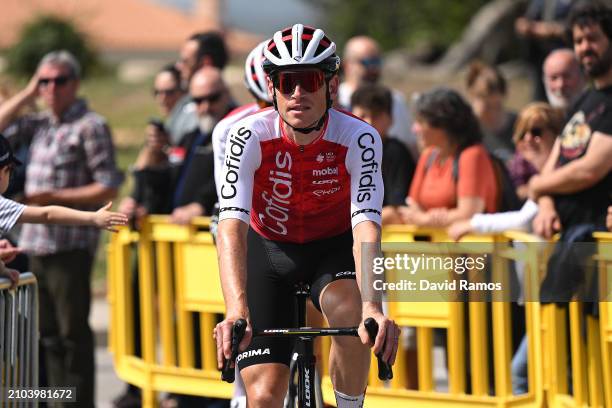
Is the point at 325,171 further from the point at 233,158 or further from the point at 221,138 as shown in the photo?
the point at 221,138

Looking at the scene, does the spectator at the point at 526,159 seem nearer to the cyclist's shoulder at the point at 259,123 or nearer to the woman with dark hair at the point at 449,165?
the woman with dark hair at the point at 449,165

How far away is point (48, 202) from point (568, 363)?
3728 mm

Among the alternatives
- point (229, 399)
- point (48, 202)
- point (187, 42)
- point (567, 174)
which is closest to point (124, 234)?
point (48, 202)

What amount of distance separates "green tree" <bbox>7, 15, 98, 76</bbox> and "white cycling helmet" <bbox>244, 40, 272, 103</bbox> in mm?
18718

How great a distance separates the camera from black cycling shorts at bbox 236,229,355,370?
573 cm

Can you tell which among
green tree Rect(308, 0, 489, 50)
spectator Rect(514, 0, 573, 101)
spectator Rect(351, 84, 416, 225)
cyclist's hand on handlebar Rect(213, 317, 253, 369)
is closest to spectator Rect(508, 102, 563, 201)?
spectator Rect(351, 84, 416, 225)

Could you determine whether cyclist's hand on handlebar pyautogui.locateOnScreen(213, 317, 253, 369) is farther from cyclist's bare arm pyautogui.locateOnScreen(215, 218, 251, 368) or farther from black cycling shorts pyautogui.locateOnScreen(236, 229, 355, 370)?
black cycling shorts pyautogui.locateOnScreen(236, 229, 355, 370)

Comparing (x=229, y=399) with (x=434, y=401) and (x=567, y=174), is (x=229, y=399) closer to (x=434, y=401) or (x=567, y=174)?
(x=434, y=401)

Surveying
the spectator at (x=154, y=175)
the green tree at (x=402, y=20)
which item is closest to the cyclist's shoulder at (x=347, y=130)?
the spectator at (x=154, y=175)

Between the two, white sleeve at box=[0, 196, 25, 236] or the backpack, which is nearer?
white sleeve at box=[0, 196, 25, 236]

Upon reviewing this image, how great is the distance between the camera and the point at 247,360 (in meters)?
5.64

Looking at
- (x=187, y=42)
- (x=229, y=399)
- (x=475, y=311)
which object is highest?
(x=187, y=42)

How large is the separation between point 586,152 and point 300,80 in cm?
238

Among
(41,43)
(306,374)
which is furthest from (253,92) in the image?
(41,43)
